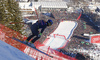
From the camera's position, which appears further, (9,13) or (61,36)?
(61,36)

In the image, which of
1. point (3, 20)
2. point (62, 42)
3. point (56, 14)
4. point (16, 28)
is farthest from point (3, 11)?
point (56, 14)

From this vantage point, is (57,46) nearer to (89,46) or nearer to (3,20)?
(89,46)

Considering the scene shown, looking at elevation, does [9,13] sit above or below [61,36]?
above

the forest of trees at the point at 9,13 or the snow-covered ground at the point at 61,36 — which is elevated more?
the forest of trees at the point at 9,13

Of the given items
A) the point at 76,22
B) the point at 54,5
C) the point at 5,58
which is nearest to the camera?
the point at 5,58

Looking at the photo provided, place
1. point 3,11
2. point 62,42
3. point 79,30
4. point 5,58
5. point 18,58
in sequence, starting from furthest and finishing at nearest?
point 79,30
point 62,42
point 3,11
point 18,58
point 5,58

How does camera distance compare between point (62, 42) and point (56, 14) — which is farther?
point (56, 14)

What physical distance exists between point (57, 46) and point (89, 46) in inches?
193

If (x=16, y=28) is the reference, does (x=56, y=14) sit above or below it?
below

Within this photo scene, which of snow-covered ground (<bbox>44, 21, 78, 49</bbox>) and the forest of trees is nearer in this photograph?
the forest of trees

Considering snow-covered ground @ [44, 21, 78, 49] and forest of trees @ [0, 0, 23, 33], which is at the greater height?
forest of trees @ [0, 0, 23, 33]

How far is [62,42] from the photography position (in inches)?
909

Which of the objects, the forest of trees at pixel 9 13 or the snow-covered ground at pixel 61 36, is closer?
the forest of trees at pixel 9 13

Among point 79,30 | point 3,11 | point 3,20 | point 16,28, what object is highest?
point 3,11
